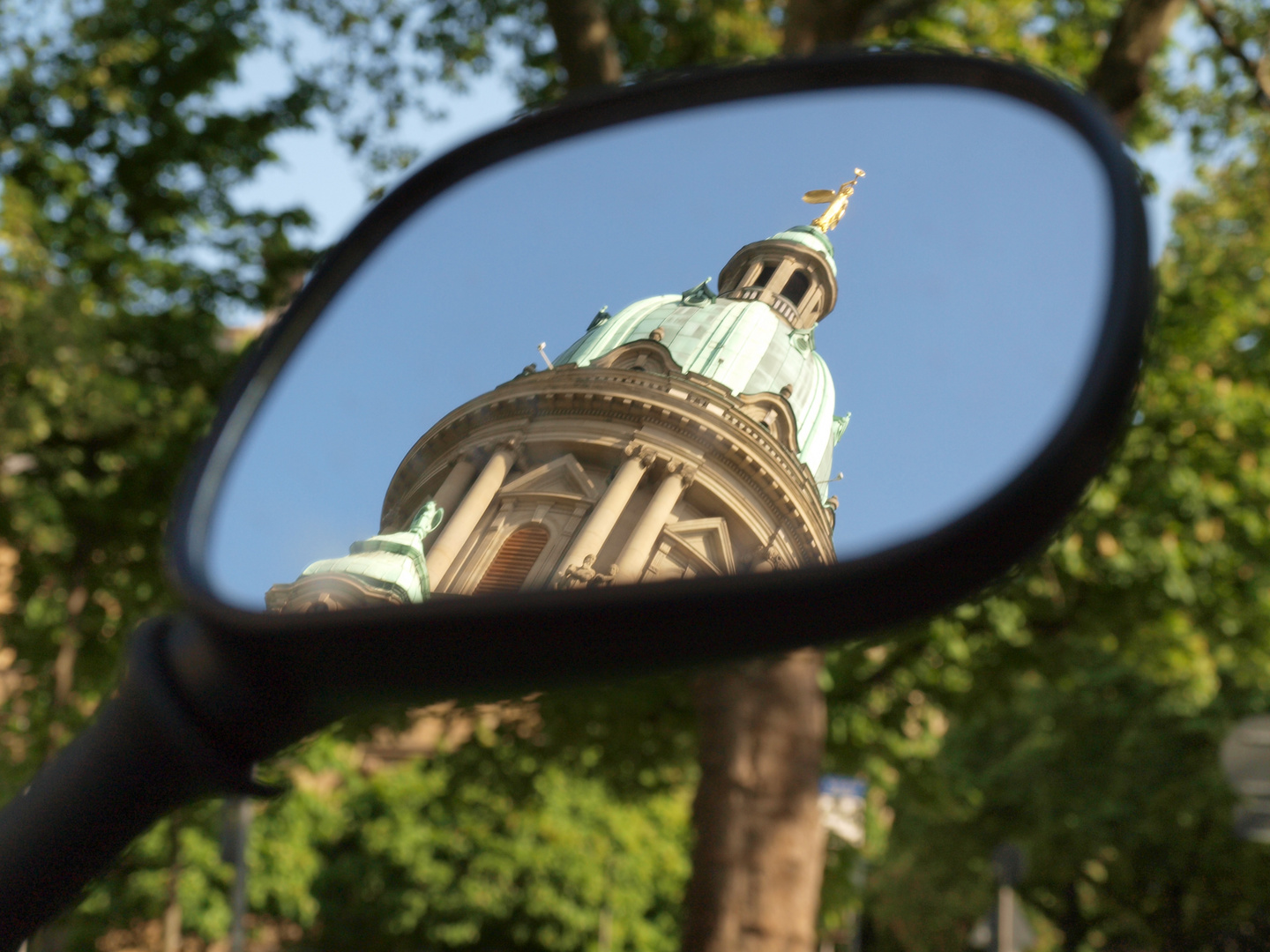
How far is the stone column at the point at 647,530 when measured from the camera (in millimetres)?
854

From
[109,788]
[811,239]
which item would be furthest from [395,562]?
[811,239]

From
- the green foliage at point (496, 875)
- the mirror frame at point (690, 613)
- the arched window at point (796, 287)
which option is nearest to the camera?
the mirror frame at point (690, 613)

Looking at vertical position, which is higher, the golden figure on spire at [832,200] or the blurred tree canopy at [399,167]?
the blurred tree canopy at [399,167]

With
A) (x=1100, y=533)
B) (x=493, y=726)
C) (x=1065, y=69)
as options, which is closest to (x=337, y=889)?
(x=493, y=726)

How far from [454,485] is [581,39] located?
7807 mm

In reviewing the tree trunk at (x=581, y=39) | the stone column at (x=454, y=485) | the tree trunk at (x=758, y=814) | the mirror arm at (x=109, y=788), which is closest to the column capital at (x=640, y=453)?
the stone column at (x=454, y=485)

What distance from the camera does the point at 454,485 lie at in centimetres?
91

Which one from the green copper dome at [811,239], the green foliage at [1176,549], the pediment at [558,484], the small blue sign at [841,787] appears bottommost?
the pediment at [558,484]

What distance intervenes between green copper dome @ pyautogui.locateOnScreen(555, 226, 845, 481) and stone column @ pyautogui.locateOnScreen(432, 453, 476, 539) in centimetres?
12

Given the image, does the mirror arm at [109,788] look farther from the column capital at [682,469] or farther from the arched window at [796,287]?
the arched window at [796,287]

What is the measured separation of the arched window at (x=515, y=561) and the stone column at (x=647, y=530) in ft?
0.22

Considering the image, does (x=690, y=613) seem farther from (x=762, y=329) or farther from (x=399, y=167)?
(x=399, y=167)

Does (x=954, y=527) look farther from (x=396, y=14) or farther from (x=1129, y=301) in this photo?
(x=396, y=14)

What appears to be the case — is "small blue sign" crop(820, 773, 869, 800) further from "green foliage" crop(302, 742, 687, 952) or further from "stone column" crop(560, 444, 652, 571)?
"green foliage" crop(302, 742, 687, 952)
